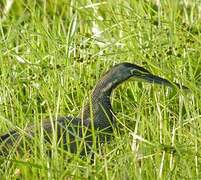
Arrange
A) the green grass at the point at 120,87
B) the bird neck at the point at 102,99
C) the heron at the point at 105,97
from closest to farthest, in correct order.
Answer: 1. the green grass at the point at 120,87
2. the heron at the point at 105,97
3. the bird neck at the point at 102,99

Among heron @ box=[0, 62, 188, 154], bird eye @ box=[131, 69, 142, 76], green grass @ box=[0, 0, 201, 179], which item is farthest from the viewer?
bird eye @ box=[131, 69, 142, 76]

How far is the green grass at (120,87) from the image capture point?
470 cm

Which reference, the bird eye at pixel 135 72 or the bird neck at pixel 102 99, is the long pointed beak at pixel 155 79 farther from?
the bird neck at pixel 102 99

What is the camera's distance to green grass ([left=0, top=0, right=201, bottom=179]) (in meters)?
4.70

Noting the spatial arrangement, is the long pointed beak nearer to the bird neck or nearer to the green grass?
the green grass

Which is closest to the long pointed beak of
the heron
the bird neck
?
the heron

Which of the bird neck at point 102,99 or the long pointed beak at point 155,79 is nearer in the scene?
the long pointed beak at point 155,79

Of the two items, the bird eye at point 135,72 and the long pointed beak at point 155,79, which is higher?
the bird eye at point 135,72

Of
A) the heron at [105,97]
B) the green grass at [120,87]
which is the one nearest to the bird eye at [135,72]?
the heron at [105,97]

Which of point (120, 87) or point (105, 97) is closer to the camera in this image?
point (105, 97)

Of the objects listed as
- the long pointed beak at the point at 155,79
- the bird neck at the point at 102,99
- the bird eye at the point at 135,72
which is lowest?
the bird neck at the point at 102,99

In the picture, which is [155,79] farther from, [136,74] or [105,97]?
[105,97]

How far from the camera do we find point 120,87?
251 inches

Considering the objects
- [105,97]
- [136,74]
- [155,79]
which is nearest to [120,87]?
[105,97]
